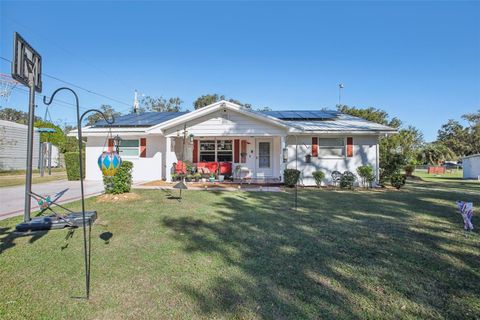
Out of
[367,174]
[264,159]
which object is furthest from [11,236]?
[367,174]

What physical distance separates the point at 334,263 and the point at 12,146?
30870mm

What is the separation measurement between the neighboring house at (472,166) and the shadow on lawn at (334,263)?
65.1 ft

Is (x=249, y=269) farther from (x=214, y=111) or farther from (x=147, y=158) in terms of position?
(x=147, y=158)

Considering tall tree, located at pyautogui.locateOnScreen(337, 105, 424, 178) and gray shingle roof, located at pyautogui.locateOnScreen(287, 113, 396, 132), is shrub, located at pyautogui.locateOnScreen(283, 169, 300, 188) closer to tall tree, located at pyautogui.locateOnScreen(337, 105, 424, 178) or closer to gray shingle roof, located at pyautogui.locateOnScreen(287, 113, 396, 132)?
gray shingle roof, located at pyautogui.locateOnScreen(287, 113, 396, 132)

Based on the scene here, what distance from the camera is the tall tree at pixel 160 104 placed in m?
47.0

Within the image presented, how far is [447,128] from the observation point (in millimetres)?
52344

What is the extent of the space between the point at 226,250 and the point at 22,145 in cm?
3096

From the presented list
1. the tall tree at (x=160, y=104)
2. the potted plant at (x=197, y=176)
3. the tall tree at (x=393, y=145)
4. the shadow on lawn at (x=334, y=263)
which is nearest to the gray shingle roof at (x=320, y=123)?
the tall tree at (x=393, y=145)

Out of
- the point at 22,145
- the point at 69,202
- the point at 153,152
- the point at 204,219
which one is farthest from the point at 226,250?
the point at 22,145

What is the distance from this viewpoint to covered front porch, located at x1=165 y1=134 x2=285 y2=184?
1384cm

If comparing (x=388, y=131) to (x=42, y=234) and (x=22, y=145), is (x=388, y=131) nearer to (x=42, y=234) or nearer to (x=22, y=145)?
(x=42, y=234)

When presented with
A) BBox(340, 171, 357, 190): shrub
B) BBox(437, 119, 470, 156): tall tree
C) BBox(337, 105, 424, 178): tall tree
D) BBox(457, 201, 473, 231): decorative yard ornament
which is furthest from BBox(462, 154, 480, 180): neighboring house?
BBox(437, 119, 470, 156): tall tree

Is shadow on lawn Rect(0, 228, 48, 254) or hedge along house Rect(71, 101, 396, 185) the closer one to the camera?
shadow on lawn Rect(0, 228, 48, 254)

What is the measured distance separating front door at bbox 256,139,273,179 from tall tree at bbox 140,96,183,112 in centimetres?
3646
